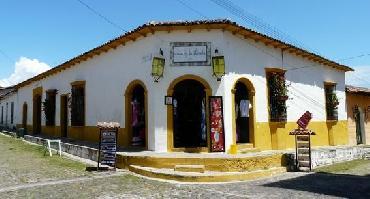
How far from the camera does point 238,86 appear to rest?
14250mm

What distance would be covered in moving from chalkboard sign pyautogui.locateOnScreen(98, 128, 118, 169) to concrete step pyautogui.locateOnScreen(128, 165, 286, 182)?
921 millimetres

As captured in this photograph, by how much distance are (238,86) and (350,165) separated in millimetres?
5283

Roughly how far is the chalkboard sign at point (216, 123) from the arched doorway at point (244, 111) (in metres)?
1.16

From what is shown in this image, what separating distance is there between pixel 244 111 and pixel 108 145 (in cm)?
531

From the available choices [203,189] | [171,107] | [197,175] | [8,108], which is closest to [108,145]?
[171,107]

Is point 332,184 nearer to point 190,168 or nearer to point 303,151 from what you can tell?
point 303,151

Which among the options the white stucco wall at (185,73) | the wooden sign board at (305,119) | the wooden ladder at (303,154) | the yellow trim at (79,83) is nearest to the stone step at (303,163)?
the wooden ladder at (303,154)

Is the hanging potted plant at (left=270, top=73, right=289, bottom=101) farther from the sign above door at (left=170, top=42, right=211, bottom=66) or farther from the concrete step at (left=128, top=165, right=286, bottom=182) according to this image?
the concrete step at (left=128, top=165, right=286, bottom=182)

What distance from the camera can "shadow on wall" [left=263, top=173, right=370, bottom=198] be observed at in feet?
29.7

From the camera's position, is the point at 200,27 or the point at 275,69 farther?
the point at 275,69

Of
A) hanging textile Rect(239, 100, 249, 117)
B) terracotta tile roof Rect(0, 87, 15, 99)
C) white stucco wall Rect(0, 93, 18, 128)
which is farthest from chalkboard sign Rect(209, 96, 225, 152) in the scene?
terracotta tile roof Rect(0, 87, 15, 99)

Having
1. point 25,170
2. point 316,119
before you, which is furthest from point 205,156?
point 316,119

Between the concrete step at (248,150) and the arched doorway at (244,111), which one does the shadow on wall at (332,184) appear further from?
the arched doorway at (244,111)

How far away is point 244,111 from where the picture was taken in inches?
557
